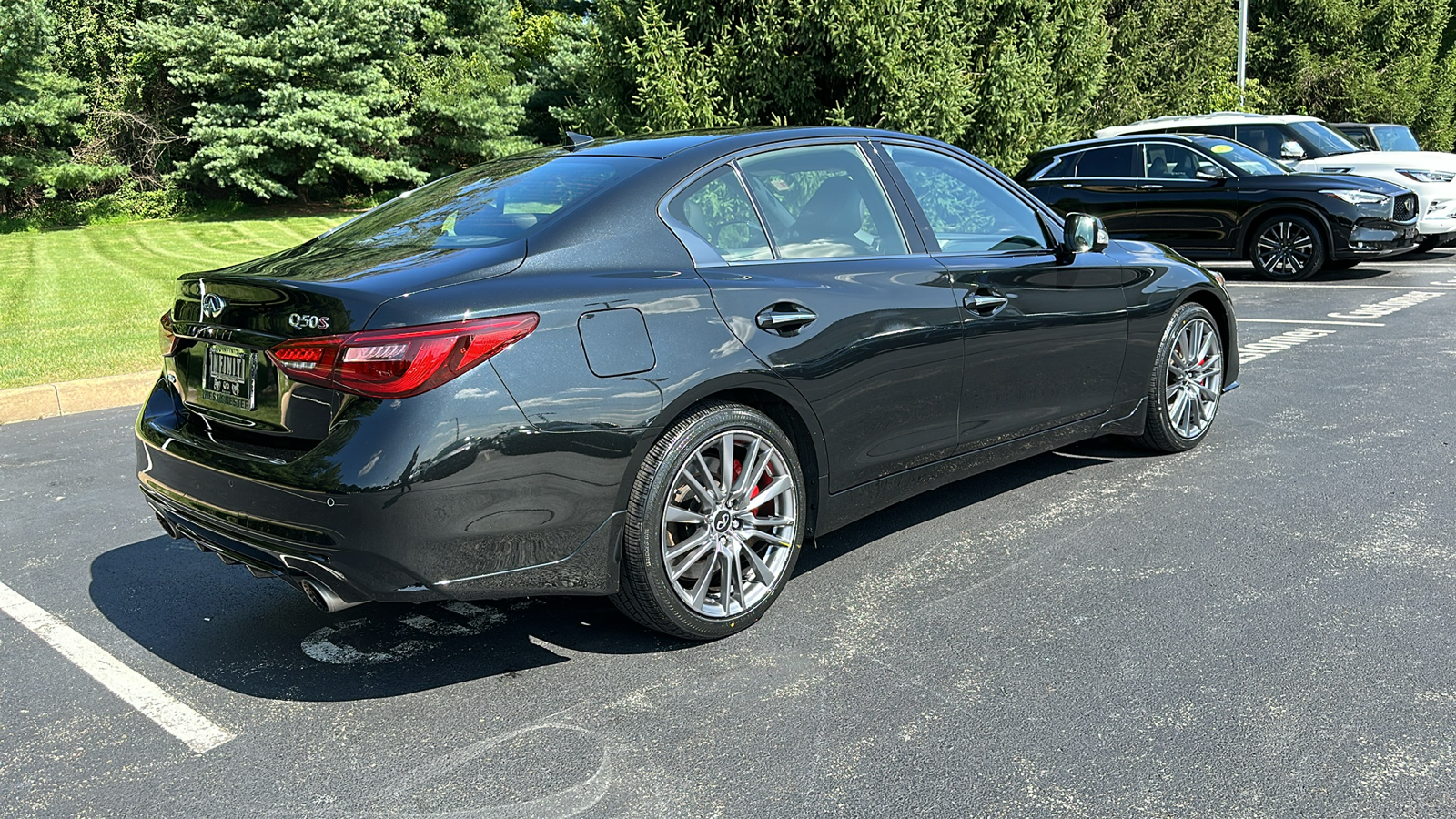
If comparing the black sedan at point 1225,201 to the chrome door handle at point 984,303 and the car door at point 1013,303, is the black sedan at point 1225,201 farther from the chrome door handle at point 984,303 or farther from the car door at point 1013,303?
the chrome door handle at point 984,303

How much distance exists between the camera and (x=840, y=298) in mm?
4062

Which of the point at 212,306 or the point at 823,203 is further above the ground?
the point at 823,203

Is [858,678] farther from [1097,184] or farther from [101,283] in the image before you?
[101,283]

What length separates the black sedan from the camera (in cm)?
1293

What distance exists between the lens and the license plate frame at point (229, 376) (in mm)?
3428

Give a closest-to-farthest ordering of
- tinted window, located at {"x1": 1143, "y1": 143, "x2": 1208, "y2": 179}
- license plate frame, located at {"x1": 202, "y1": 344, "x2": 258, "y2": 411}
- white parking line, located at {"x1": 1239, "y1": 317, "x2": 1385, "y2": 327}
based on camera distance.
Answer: license plate frame, located at {"x1": 202, "y1": 344, "x2": 258, "y2": 411}, white parking line, located at {"x1": 1239, "y1": 317, "x2": 1385, "y2": 327}, tinted window, located at {"x1": 1143, "y1": 143, "x2": 1208, "y2": 179}

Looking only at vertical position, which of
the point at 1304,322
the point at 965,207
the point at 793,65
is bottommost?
the point at 1304,322

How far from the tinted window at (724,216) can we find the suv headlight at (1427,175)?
12.9 m

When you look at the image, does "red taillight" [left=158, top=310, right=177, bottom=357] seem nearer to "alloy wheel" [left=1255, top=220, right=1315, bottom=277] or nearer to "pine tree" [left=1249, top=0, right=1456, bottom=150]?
"alloy wheel" [left=1255, top=220, right=1315, bottom=277]

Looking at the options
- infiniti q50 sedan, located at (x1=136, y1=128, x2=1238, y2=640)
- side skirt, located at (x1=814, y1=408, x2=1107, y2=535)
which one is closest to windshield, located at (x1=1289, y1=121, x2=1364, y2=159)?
side skirt, located at (x1=814, y1=408, x2=1107, y2=535)

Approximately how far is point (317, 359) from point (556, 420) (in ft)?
2.10

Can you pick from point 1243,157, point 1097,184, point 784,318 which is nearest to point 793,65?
point 1097,184

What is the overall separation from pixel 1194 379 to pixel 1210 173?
335 inches

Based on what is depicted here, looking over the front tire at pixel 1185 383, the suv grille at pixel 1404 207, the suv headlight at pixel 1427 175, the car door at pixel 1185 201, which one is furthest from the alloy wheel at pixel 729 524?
the suv headlight at pixel 1427 175
